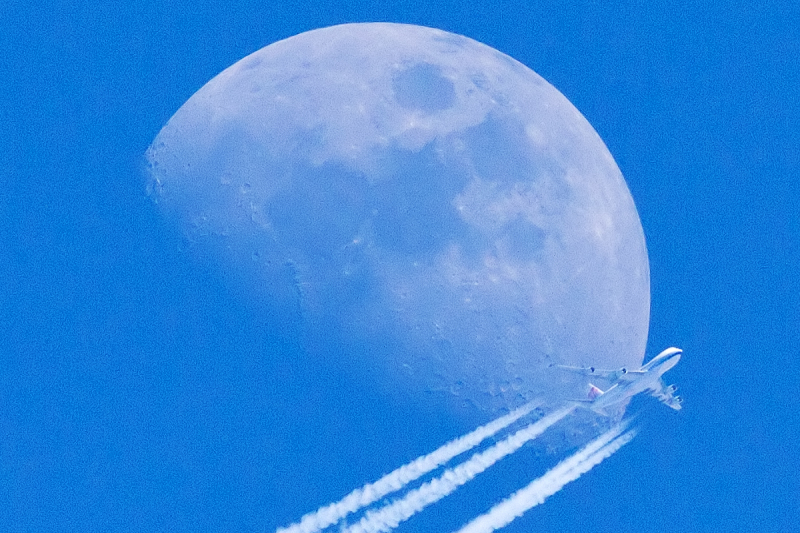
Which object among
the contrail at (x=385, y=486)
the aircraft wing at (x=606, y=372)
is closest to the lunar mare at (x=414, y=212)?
the aircraft wing at (x=606, y=372)

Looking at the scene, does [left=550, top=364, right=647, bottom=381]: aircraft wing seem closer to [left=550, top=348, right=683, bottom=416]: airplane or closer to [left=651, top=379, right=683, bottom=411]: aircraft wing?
[left=550, top=348, right=683, bottom=416]: airplane

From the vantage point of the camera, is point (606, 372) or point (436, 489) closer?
point (436, 489)

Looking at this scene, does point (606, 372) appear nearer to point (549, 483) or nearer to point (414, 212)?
point (549, 483)

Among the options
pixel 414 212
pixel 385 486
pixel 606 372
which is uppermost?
pixel 414 212

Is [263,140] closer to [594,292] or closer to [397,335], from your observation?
[397,335]

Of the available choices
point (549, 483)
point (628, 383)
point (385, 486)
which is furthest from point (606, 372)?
point (385, 486)

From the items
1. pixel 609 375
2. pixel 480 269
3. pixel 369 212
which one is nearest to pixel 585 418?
pixel 609 375
